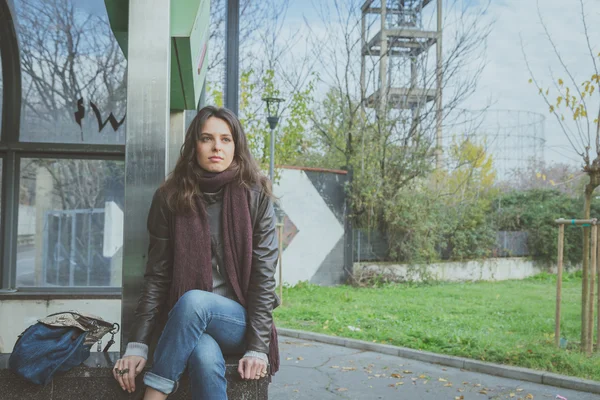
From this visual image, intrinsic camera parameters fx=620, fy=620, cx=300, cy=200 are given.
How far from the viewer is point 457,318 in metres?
9.78

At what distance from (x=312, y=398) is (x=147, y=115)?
10.6 ft

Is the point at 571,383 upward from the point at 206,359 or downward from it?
downward

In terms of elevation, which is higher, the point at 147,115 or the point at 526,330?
the point at 147,115

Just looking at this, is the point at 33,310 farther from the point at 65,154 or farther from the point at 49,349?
the point at 49,349

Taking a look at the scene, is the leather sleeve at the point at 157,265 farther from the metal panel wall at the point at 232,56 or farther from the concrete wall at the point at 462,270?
the concrete wall at the point at 462,270

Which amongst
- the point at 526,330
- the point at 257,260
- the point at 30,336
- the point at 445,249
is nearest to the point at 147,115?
the point at 257,260

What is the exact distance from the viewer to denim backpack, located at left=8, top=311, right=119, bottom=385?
280 centimetres

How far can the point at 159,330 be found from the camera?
3.10 m

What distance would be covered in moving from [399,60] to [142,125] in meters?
15.0

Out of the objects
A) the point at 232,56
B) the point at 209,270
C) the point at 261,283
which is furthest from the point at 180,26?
the point at 232,56

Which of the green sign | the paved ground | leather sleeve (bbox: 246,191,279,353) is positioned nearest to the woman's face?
leather sleeve (bbox: 246,191,279,353)

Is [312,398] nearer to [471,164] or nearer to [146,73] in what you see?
[146,73]

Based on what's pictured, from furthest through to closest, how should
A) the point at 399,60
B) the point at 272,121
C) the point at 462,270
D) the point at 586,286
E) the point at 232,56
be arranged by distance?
the point at 399,60 < the point at 462,270 < the point at 272,121 < the point at 586,286 < the point at 232,56

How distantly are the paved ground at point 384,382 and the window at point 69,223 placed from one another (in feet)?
7.05
